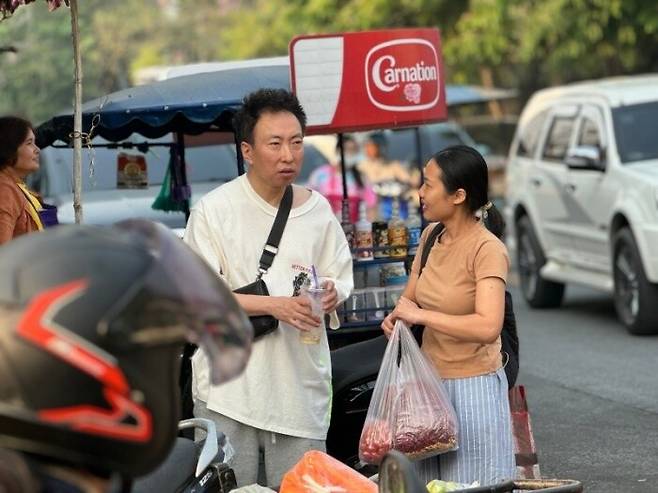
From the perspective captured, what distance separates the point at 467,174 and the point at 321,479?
1.34 meters

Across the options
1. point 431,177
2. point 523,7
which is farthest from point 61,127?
point 523,7

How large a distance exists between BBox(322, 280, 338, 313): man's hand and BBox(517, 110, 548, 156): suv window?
392 inches

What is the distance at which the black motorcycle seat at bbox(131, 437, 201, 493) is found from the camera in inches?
169

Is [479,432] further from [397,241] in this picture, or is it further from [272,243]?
[397,241]

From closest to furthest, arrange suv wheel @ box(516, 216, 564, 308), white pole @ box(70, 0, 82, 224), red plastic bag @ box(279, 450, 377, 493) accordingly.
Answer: red plastic bag @ box(279, 450, 377, 493)
white pole @ box(70, 0, 82, 224)
suv wheel @ box(516, 216, 564, 308)

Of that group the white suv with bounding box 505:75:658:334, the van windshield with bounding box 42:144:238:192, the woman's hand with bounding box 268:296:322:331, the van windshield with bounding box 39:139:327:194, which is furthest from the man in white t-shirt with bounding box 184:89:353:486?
the white suv with bounding box 505:75:658:334

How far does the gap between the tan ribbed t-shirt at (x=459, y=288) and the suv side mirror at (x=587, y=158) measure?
7.90 m

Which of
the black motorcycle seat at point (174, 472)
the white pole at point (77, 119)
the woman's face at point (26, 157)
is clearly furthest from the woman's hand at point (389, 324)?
the woman's face at point (26, 157)

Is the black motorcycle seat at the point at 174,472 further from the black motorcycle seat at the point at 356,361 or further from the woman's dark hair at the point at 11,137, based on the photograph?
the woman's dark hair at the point at 11,137

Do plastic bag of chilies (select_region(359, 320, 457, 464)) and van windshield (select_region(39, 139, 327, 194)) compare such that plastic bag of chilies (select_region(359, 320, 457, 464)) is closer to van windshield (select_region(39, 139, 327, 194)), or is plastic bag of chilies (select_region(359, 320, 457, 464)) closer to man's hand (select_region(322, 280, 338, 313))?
man's hand (select_region(322, 280, 338, 313))

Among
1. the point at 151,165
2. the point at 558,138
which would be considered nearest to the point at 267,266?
the point at 151,165

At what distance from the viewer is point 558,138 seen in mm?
14602

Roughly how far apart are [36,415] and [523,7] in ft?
64.1

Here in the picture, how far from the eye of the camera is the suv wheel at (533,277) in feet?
49.1
